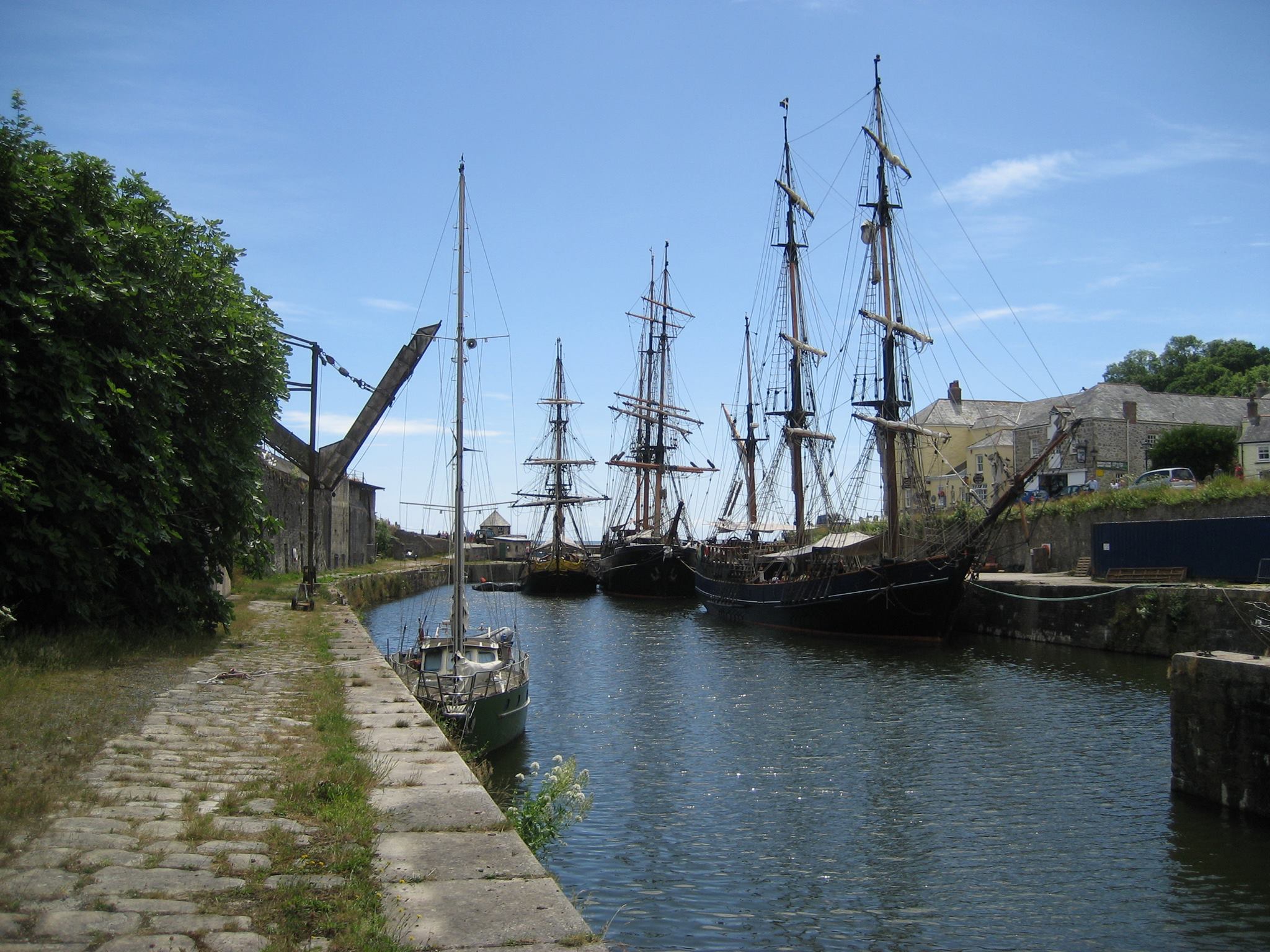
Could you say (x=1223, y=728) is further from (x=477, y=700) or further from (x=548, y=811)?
(x=477, y=700)

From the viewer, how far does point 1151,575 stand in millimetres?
29453

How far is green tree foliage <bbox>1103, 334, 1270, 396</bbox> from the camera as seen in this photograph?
7662cm

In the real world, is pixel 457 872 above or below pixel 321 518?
below

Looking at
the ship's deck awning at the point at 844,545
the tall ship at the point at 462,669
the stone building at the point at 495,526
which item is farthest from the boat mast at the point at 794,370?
the stone building at the point at 495,526

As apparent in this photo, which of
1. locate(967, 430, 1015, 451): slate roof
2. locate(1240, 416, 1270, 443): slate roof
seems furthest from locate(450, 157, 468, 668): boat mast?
locate(967, 430, 1015, 451): slate roof

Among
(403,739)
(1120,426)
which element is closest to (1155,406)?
(1120,426)

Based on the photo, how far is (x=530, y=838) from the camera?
9.52 meters

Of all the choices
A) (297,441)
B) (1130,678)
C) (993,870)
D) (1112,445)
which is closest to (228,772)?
(993,870)

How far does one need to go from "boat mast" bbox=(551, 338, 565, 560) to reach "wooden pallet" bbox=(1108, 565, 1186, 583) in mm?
42849

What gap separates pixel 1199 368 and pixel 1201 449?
135ft

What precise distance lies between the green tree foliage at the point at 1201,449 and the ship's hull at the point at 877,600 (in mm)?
23878

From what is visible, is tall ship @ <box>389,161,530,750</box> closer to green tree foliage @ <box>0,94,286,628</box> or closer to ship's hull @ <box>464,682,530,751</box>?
ship's hull @ <box>464,682,530,751</box>

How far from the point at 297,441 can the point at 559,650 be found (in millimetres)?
10536

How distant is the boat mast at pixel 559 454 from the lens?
226 feet
